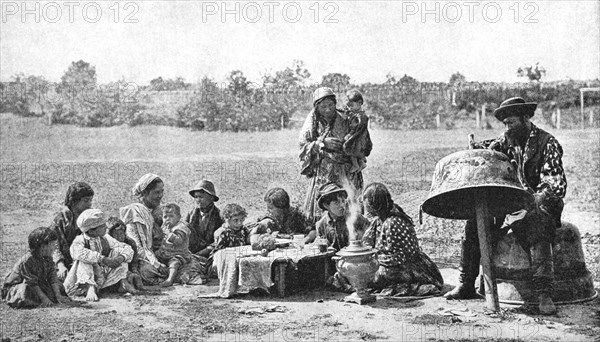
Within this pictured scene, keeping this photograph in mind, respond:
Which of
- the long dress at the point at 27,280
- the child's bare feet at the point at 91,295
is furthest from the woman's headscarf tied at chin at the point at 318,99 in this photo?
the long dress at the point at 27,280

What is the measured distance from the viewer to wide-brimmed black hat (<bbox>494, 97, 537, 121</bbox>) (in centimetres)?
575

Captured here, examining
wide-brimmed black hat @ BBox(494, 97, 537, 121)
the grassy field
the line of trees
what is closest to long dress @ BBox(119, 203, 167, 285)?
wide-brimmed black hat @ BBox(494, 97, 537, 121)

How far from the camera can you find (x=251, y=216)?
12.1m

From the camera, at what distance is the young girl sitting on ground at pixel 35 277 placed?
19.0 ft

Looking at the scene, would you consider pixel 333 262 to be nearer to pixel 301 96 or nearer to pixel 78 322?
pixel 78 322

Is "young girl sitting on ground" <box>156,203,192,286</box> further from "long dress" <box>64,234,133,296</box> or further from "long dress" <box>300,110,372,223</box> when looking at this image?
"long dress" <box>300,110,372,223</box>

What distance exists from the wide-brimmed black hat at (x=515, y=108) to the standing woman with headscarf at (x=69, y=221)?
444cm

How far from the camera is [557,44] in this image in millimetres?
10773

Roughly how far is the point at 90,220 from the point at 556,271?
4643 millimetres

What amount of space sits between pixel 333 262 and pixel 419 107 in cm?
933

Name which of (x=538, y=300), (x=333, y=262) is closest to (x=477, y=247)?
Answer: (x=538, y=300)

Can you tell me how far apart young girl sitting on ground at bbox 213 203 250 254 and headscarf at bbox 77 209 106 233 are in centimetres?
151

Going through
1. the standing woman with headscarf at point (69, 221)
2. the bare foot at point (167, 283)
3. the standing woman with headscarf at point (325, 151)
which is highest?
the standing woman with headscarf at point (325, 151)

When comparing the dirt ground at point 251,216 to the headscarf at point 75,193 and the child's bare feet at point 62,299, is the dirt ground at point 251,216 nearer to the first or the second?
the child's bare feet at point 62,299
